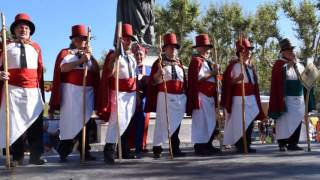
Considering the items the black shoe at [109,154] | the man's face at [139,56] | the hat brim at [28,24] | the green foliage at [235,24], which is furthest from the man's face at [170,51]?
the green foliage at [235,24]

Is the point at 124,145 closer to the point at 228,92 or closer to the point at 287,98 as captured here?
the point at 228,92

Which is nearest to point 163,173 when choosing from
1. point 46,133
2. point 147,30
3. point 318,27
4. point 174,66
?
point 174,66

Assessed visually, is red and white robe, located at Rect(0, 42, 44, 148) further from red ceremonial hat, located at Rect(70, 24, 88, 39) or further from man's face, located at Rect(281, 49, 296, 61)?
man's face, located at Rect(281, 49, 296, 61)

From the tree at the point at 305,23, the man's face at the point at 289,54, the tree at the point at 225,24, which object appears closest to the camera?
the man's face at the point at 289,54

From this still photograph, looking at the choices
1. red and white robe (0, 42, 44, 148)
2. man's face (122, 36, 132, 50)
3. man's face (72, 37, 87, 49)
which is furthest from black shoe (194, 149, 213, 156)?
red and white robe (0, 42, 44, 148)

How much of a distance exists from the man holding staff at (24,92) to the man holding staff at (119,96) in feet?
2.94

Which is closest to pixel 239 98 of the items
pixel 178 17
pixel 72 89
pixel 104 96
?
pixel 104 96

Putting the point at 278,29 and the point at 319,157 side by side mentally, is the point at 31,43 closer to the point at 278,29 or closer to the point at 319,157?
the point at 319,157

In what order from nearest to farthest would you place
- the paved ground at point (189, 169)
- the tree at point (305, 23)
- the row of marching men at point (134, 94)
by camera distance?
1. the paved ground at point (189, 169)
2. the row of marching men at point (134, 94)
3. the tree at point (305, 23)

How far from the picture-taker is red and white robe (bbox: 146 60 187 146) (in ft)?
24.8

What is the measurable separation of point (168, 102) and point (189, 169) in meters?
1.89

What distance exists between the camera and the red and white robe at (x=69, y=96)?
692 cm

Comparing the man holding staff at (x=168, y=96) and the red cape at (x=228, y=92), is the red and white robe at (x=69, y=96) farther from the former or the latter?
the red cape at (x=228, y=92)

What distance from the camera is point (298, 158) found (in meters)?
6.87
